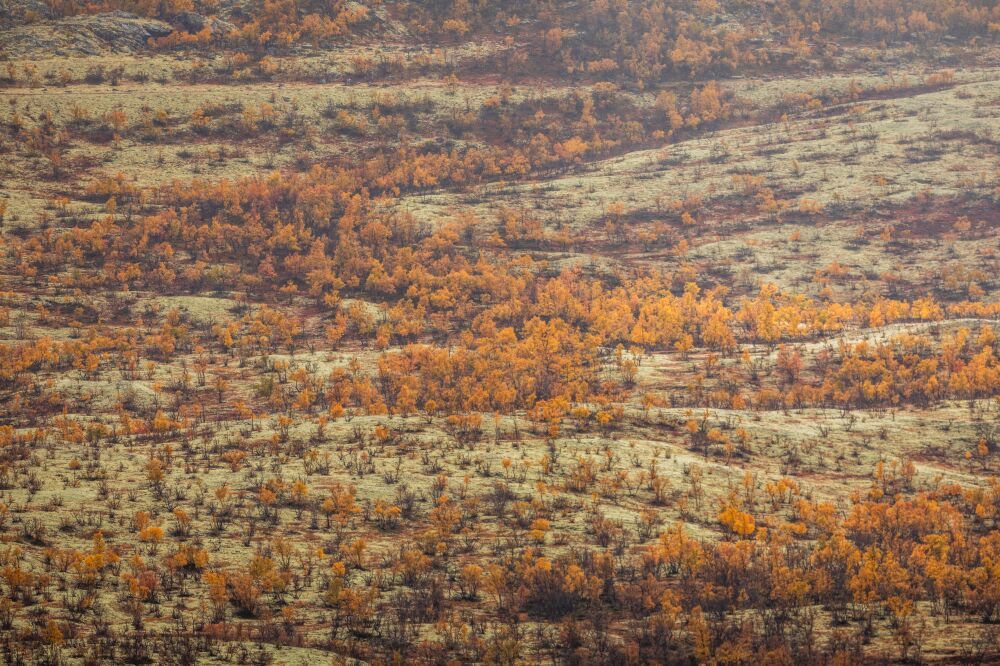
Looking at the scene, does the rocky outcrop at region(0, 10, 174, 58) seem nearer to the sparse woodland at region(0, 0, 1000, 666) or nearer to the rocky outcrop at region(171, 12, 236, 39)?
the sparse woodland at region(0, 0, 1000, 666)

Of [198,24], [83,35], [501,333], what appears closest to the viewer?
[501,333]

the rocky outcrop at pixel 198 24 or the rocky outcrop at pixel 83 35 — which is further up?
the rocky outcrop at pixel 198 24

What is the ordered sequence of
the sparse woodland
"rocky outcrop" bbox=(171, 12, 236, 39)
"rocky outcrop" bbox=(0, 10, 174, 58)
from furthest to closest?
"rocky outcrop" bbox=(171, 12, 236, 39)
"rocky outcrop" bbox=(0, 10, 174, 58)
the sparse woodland

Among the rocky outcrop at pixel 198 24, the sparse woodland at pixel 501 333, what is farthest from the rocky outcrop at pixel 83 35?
the rocky outcrop at pixel 198 24

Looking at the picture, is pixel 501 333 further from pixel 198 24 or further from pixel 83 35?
pixel 198 24

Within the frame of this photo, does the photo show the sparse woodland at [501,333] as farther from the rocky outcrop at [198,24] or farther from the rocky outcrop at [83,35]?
the rocky outcrop at [83,35]

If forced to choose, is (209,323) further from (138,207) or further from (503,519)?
(503,519)

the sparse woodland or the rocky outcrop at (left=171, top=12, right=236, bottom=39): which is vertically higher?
the rocky outcrop at (left=171, top=12, right=236, bottom=39)

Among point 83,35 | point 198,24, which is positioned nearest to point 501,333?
point 83,35

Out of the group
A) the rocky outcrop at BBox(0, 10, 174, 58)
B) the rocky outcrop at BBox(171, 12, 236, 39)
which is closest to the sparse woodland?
the rocky outcrop at BBox(171, 12, 236, 39)

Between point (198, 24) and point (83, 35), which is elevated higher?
point (198, 24)
